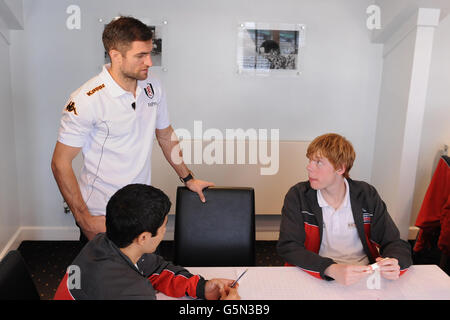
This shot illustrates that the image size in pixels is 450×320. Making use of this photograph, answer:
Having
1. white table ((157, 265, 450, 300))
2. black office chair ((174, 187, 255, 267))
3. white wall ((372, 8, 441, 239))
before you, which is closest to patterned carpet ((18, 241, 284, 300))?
white wall ((372, 8, 441, 239))

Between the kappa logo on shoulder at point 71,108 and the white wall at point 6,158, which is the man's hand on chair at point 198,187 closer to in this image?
the kappa logo on shoulder at point 71,108

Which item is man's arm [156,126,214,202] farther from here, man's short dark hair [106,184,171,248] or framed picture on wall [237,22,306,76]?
framed picture on wall [237,22,306,76]

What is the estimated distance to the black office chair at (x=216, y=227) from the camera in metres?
1.78

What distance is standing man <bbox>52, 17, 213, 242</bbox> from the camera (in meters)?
1.61

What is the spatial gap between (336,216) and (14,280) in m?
1.16

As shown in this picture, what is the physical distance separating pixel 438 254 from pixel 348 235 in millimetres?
1788

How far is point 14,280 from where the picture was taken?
3.81 ft

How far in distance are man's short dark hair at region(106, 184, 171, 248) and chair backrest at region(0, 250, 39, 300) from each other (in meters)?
0.28

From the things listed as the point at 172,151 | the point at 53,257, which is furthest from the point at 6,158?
the point at 172,151

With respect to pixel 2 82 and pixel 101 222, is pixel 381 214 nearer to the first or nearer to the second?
pixel 101 222

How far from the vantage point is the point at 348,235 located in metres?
1.66

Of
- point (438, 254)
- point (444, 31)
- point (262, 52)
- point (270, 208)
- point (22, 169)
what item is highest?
point (444, 31)
